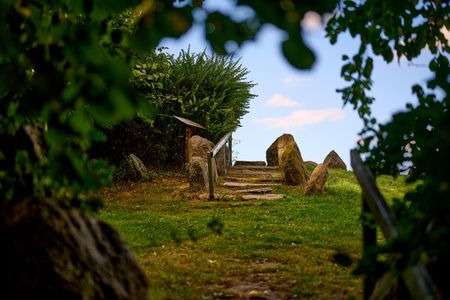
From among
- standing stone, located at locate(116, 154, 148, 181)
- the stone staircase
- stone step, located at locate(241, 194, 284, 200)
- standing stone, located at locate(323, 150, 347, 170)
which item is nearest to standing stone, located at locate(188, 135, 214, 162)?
the stone staircase

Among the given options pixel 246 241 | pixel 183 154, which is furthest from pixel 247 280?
pixel 183 154

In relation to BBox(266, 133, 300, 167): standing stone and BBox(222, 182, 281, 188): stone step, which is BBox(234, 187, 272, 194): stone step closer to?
BBox(222, 182, 281, 188): stone step

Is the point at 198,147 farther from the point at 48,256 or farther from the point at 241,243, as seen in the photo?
the point at 48,256

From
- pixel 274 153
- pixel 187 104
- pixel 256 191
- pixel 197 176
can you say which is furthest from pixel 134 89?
pixel 274 153

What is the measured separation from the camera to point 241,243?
30.4 ft

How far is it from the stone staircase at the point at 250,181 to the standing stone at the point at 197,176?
0.65 metres

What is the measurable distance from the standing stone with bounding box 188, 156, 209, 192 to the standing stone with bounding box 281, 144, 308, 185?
11.2 ft

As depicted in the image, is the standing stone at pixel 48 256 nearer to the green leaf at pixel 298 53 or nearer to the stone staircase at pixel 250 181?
the green leaf at pixel 298 53

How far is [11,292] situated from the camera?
10.5 feet

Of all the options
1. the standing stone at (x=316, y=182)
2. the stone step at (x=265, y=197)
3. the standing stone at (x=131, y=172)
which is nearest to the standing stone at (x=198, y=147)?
the standing stone at (x=131, y=172)

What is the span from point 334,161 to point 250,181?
837 cm

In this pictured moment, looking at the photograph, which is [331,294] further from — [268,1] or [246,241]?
[268,1]

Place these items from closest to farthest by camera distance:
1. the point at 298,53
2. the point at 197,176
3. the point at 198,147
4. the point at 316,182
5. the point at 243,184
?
1. the point at 298,53
2. the point at 197,176
3. the point at 316,182
4. the point at 243,184
5. the point at 198,147

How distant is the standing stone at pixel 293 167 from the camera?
18781mm
